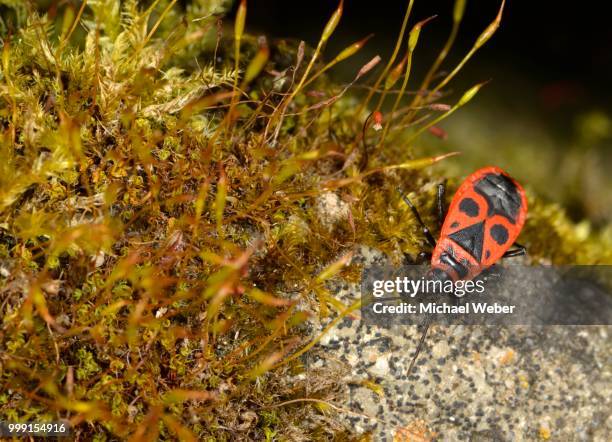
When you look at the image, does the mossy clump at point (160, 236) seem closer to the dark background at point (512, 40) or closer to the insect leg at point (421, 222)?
the insect leg at point (421, 222)

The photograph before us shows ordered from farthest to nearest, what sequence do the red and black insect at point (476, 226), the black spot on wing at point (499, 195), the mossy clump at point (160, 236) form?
1. the black spot on wing at point (499, 195)
2. the red and black insect at point (476, 226)
3. the mossy clump at point (160, 236)

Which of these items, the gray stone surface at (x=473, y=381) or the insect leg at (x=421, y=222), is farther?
the insect leg at (x=421, y=222)

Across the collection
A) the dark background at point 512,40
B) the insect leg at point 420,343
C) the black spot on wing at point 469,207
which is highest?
the dark background at point 512,40

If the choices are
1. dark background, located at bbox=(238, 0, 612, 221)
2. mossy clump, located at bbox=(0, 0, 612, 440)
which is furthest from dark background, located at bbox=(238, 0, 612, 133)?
mossy clump, located at bbox=(0, 0, 612, 440)

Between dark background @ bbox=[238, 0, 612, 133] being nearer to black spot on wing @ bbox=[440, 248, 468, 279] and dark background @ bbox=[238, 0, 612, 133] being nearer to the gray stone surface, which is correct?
black spot on wing @ bbox=[440, 248, 468, 279]

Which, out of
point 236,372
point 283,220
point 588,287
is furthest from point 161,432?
point 588,287

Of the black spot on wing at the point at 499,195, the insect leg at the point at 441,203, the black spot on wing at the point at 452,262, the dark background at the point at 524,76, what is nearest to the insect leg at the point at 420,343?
the black spot on wing at the point at 452,262

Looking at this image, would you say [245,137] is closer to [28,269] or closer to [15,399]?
[28,269]

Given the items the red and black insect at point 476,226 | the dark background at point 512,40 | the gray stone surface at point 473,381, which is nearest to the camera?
the gray stone surface at point 473,381
